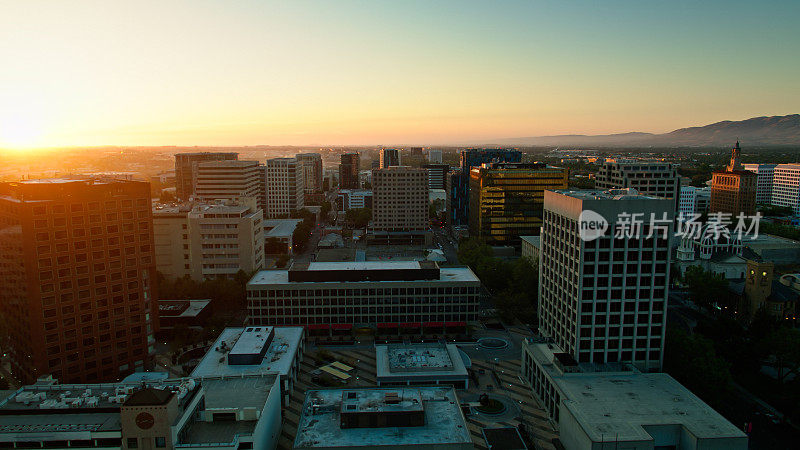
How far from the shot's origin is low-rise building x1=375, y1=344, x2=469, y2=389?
6538 cm

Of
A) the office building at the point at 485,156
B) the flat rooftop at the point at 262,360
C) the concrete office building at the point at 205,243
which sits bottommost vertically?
the flat rooftop at the point at 262,360

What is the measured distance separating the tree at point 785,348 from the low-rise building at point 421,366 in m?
41.0

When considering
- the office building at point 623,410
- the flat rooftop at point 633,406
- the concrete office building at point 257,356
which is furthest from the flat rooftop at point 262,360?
the flat rooftop at point 633,406

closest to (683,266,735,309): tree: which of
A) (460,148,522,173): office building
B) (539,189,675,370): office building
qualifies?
(539,189,675,370): office building

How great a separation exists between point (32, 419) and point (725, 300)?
337ft

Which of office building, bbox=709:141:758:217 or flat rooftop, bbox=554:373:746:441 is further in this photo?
office building, bbox=709:141:758:217

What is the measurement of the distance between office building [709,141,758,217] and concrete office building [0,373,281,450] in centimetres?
17315

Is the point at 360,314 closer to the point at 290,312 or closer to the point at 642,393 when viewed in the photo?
the point at 290,312

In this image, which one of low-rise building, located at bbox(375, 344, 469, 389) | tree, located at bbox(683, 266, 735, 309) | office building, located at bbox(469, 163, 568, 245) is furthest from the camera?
office building, located at bbox(469, 163, 568, 245)

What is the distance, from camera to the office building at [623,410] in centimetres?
4588

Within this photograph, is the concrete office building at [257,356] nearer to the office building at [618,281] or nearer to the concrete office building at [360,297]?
the concrete office building at [360,297]

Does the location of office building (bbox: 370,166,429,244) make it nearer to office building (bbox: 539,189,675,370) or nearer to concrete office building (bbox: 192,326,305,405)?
concrete office building (bbox: 192,326,305,405)

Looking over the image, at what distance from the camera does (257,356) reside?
64750 mm

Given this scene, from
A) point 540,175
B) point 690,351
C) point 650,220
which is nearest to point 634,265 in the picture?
point 650,220
